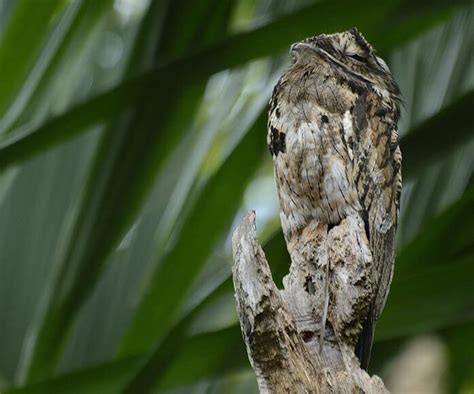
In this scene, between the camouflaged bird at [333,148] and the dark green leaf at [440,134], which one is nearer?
the camouflaged bird at [333,148]

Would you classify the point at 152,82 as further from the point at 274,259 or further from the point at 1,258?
the point at 1,258

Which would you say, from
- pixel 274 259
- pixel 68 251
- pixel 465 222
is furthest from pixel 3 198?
pixel 465 222

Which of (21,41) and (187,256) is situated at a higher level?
(21,41)

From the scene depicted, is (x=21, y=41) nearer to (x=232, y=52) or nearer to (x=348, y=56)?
(x=232, y=52)

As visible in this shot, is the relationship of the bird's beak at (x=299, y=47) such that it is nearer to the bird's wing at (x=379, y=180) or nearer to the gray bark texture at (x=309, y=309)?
the bird's wing at (x=379, y=180)

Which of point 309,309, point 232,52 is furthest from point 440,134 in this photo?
point 309,309

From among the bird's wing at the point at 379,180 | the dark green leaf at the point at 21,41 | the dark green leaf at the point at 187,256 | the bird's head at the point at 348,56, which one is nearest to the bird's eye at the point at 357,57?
the bird's head at the point at 348,56
